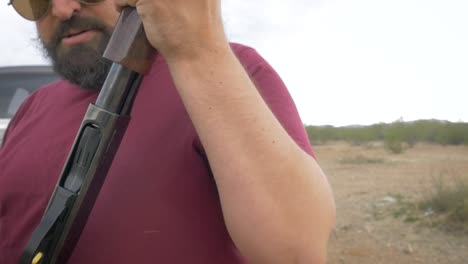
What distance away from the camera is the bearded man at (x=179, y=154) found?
3.66ft

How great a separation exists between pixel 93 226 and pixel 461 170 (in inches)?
662

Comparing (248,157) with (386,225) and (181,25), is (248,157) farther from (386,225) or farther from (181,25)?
(386,225)

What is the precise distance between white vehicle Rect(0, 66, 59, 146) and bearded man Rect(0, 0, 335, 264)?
69.2 inches

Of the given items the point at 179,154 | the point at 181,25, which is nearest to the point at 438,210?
the point at 179,154

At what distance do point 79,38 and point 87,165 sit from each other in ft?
2.06

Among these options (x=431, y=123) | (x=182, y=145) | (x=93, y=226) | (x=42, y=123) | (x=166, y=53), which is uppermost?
(x=431, y=123)

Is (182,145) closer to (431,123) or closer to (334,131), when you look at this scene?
(431,123)

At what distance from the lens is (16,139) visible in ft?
6.06

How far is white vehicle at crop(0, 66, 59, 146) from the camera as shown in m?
3.73

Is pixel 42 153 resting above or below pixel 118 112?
below

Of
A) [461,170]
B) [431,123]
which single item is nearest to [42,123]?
[461,170]

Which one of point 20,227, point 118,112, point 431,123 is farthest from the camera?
point 431,123

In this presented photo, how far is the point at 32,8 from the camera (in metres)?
1.84

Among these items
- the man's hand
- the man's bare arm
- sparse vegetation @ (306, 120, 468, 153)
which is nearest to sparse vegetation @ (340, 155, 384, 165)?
sparse vegetation @ (306, 120, 468, 153)
